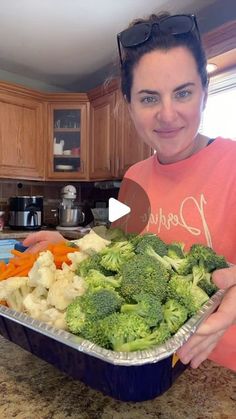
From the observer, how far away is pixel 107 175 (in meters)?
2.73

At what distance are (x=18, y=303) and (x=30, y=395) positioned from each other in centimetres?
13

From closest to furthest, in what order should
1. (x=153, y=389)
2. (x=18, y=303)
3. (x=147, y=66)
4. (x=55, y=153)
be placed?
(x=153, y=389)
(x=18, y=303)
(x=147, y=66)
(x=55, y=153)

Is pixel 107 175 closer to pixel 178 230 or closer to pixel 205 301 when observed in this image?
pixel 178 230

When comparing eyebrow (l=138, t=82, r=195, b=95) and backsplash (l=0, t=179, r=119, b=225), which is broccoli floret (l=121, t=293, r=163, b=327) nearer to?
eyebrow (l=138, t=82, r=195, b=95)

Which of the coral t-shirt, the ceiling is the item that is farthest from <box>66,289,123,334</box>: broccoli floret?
the ceiling

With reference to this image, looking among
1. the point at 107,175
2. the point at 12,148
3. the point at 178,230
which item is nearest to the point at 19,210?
the point at 12,148

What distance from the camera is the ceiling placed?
1961 mm

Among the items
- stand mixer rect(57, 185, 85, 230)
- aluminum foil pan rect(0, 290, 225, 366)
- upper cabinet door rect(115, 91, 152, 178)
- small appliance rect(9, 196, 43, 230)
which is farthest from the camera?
stand mixer rect(57, 185, 85, 230)

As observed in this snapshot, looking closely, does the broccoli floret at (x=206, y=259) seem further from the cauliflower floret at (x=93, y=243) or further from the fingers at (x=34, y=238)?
the fingers at (x=34, y=238)

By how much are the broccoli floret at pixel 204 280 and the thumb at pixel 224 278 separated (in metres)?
0.01

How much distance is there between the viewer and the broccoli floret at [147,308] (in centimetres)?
37

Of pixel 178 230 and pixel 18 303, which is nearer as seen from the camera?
pixel 18 303

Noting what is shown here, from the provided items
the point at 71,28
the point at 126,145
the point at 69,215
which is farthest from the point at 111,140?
the point at 71,28

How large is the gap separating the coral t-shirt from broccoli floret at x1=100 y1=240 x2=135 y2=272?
29 cm
